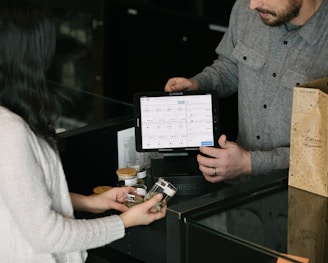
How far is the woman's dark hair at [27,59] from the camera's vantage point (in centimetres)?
160

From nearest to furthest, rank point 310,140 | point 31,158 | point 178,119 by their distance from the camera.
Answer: point 31,158 → point 310,140 → point 178,119

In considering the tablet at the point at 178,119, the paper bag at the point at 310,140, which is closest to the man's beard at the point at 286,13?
the tablet at the point at 178,119

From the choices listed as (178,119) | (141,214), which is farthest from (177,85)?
(141,214)

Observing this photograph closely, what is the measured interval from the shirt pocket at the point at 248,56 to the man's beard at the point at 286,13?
0.13m

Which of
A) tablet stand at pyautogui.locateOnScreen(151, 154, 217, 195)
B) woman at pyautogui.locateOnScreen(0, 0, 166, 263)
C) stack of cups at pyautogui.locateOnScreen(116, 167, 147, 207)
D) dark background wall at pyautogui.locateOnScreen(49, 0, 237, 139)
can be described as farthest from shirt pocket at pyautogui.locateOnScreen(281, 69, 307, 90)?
dark background wall at pyautogui.locateOnScreen(49, 0, 237, 139)

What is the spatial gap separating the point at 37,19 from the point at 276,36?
848mm

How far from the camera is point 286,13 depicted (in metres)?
2.13

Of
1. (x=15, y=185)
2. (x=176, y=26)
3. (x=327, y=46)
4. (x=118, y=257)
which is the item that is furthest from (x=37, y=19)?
(x=176, y=26)

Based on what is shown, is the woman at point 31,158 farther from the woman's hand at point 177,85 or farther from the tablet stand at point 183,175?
the woman's hand at point 177,85

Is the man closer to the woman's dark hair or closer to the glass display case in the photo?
the glass display case

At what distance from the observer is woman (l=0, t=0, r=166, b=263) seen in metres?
1.56

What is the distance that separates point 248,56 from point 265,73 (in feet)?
0.26

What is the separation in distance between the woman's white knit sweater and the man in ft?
1.53

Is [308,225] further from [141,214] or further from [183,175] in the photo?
[183,175]
